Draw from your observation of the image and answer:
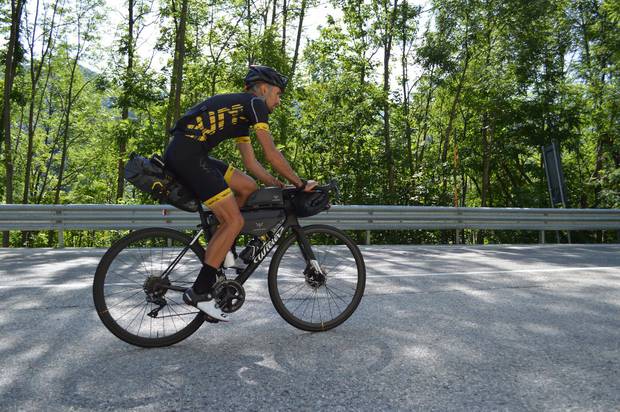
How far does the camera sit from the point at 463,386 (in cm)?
288

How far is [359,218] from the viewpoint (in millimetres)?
11883

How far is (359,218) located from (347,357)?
860 cm

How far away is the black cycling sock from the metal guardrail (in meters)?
4.30

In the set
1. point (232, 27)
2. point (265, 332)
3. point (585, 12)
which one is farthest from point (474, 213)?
point (585, 12)

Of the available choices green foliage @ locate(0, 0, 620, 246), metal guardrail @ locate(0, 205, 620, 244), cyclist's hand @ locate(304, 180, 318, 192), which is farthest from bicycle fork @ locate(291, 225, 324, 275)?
green foliage @ locate(0, 0, 620, 246)

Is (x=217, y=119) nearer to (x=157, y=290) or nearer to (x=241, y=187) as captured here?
(x=241, y=187)

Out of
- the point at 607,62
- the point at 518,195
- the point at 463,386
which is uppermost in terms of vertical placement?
the point at 607,62

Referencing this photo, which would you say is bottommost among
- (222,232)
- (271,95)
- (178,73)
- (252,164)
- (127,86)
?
(222,232)

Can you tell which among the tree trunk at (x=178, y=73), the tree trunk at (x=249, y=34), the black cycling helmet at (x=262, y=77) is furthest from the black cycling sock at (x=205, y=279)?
the tree trunk at (x=249, y=34)

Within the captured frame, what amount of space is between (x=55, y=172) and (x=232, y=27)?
2321cm

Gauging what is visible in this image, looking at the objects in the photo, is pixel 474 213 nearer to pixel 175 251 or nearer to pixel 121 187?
pixel 175 251

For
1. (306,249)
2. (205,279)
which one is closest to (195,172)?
(205,279)

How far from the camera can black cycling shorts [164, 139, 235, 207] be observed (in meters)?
3.62

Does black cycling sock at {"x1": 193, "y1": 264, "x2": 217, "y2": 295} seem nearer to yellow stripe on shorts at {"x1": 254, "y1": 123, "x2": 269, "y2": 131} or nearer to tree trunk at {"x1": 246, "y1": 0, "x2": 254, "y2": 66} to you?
yellow stripe on shorts at {"x1": 254, "y1": 123, "x2": 269, "y2": 131}
